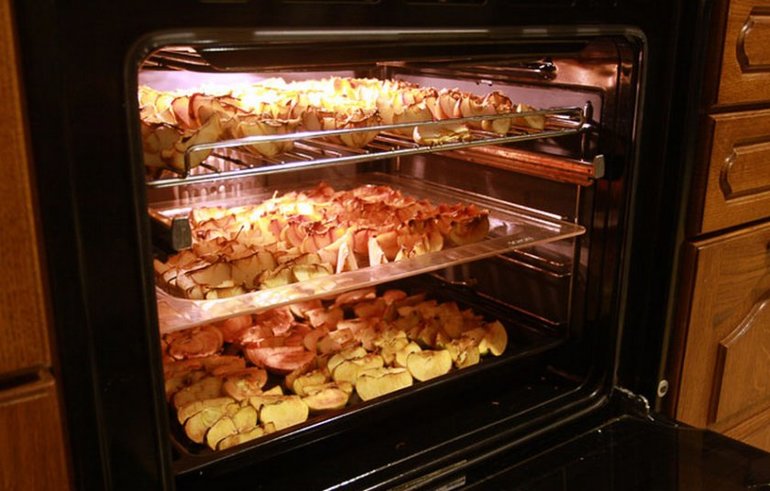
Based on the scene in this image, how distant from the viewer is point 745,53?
4.00ft

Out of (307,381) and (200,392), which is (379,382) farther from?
(200,392)

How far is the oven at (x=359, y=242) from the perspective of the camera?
73 centimetres

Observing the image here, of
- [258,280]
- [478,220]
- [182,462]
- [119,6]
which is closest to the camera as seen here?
[119,6]

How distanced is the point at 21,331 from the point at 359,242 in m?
0.66

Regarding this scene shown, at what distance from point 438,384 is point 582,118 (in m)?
0.49

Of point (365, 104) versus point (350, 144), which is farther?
point (365, 104)

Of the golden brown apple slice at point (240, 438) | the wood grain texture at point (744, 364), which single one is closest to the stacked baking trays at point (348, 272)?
the golden brown apple slice at point (240, 438)

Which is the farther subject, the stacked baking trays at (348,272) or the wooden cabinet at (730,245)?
the wooden cabinet at (730,245)

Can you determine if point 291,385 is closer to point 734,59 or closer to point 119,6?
point 119,6

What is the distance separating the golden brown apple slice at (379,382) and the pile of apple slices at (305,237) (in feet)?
0.58

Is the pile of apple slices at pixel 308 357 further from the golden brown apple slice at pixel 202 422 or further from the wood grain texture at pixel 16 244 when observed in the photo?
the wood grain texture at pixel 16 244

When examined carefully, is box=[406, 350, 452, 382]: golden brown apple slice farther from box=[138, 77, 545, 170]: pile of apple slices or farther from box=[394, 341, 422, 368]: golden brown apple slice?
box=[138, 77, 545, 170]: pile of apple slices

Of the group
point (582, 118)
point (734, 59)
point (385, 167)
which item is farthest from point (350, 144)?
point (734, 59)

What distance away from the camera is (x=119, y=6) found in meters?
0.69
